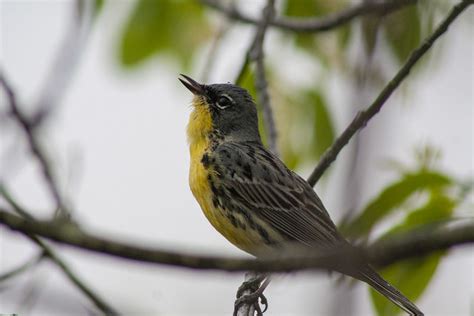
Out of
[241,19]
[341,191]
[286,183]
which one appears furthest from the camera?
[241,19]

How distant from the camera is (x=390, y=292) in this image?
16.4ft

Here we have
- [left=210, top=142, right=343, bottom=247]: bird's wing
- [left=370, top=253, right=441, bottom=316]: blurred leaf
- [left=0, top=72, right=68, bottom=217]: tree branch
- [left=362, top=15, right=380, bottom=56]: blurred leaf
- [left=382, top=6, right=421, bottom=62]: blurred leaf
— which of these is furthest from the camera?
[left=210, top=142, right=343, bottom=247]: bird's wing

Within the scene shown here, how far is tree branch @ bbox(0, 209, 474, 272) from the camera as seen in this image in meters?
1.89

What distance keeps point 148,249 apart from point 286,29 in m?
5.01

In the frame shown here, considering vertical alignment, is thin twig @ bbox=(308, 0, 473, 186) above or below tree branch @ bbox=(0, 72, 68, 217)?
above

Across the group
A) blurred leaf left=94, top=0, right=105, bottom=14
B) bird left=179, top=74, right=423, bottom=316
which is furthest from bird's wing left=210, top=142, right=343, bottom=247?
blurred leaf left=94, top=0, right=105, bottom=14

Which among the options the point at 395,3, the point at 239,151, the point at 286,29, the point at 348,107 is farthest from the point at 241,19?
the point at 348,107

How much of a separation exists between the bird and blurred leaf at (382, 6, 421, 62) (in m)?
1.58

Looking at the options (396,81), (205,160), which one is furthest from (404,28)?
(205,160)

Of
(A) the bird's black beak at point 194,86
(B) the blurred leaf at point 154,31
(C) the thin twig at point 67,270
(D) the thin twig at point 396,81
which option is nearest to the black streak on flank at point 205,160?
(A) the bird's black beak at point 194,86

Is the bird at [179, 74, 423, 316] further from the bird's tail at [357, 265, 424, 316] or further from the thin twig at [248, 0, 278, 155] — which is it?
the bird's tail at [357, 265, 424, 316]

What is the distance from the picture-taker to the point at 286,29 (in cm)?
678

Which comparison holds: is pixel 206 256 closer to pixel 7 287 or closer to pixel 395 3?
pixel 7 287

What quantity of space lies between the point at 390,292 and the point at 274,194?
191cm
